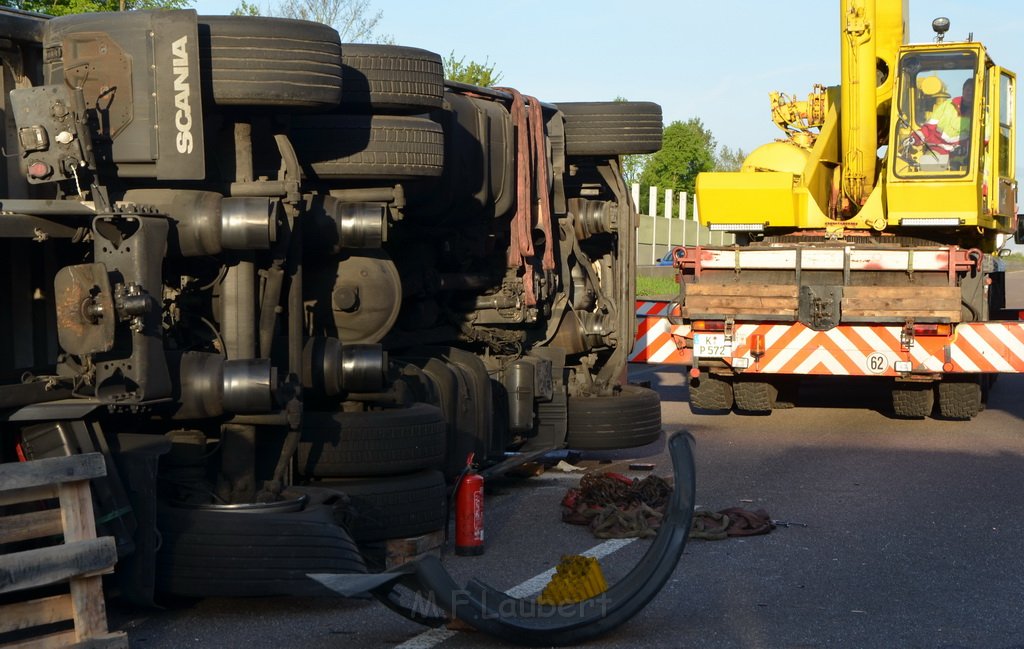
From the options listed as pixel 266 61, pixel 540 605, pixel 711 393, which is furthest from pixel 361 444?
pixel 711 393

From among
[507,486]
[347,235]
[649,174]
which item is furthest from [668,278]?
Result: [347,235]

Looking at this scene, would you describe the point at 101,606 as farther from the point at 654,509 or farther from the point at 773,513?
the point at 773,513

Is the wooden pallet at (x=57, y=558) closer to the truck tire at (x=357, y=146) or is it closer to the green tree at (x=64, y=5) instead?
→ the truck tire at (x=357, y=146)

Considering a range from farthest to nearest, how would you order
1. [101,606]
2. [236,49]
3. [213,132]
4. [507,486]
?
[507,486] < [213,132] < [236,49] < [101,606]

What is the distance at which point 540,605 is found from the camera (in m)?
5.65

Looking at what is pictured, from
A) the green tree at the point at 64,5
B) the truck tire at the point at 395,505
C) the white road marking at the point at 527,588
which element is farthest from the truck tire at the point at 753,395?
the green tree at the point at 64,5

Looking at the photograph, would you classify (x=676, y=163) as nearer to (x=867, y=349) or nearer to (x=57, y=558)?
(x=867, y=349)

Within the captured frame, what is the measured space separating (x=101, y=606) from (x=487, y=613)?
4.61 feet

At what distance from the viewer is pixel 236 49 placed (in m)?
6.42

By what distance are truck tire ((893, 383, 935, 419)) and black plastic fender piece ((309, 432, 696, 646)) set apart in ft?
26.4

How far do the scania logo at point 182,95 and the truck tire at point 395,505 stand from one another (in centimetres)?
180

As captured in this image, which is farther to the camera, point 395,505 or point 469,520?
point 469,520

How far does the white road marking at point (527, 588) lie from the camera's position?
5.56 meters

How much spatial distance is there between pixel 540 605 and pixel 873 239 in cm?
954
